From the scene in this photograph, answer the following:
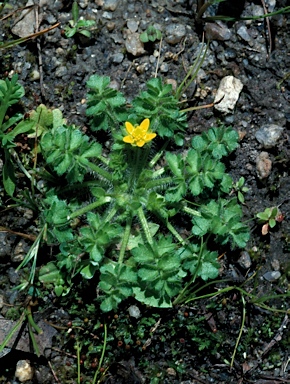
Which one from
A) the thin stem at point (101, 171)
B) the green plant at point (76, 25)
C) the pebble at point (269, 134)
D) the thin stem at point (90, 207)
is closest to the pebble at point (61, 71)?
the green plant at point (76, 25)

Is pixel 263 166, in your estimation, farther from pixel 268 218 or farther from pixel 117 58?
pixel 117 58

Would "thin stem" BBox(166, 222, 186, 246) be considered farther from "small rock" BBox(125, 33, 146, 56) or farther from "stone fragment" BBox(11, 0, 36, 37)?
"stone fragment" BBox(11, 0, 36, 37)

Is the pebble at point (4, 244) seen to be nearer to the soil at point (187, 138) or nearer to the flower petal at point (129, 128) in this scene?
the soil at point (187, 138)

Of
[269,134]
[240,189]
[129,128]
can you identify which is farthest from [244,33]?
[129,128]

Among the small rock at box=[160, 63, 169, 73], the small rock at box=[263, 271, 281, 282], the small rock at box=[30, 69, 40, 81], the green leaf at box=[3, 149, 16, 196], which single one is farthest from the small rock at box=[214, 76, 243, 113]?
Answer: the green leaf at box=[3, 149, 16, 196]

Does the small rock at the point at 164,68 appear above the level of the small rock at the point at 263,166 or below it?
above

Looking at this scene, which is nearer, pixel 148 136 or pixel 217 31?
pixel 148 136
